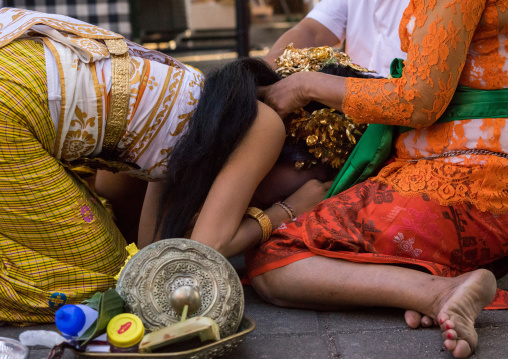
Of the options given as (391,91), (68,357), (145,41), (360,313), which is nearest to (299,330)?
(360,313)

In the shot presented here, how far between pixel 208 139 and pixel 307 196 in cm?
48

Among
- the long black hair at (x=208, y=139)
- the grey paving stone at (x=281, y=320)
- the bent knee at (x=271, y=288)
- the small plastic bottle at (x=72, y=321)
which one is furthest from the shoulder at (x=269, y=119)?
the small plastic bottle at (x=72, y=321)

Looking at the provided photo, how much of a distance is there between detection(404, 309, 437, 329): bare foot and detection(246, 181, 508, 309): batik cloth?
14 cm

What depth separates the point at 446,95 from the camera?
5.35ft

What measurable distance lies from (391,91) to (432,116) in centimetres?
14

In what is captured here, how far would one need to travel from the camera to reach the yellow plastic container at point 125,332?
1313 mm

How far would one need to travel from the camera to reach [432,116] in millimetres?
1667

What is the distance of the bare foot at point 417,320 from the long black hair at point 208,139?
0.70 meters

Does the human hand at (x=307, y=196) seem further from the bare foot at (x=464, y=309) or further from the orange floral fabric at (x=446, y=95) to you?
the bare foot at (x=464, y=309)

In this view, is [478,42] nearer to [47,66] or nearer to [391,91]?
[391,91]

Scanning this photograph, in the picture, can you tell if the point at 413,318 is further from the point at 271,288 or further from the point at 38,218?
the point at 38,218

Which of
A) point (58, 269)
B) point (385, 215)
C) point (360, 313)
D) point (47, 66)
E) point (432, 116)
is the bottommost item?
point (360, 313)

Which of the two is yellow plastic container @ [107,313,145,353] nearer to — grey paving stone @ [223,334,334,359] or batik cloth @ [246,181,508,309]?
grey paving stone @ [223,334,334,359]

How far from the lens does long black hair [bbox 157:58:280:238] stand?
1.76 metres
